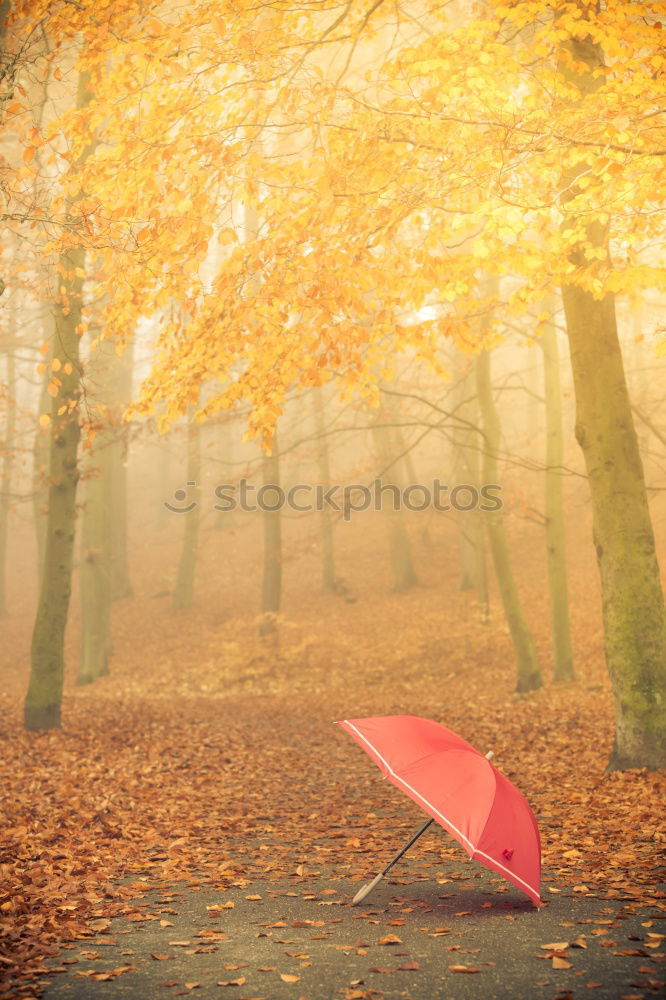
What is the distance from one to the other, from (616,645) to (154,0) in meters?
7.32

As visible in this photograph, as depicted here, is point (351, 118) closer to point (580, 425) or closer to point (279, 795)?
point (580, 425)

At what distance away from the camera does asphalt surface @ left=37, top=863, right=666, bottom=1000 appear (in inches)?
137

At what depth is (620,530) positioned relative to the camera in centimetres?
734

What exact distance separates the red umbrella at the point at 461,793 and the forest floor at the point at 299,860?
0.41 m

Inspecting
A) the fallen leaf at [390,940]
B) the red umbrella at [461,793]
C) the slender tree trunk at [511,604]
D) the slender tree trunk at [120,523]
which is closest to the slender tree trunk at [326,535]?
the slender tree trunk at [120,523]

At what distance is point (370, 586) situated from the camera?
21734mm

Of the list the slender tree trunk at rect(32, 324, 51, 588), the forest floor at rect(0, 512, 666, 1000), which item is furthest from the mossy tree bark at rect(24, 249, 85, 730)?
the slender tree trunk at rect(32, 324, 51, 588)

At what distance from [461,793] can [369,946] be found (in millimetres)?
903

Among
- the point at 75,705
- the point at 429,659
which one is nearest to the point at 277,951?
the point at 75,705

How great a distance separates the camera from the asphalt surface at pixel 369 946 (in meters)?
3.48

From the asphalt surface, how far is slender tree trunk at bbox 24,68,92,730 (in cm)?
Answer: 570

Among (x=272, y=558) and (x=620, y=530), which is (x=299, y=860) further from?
(x=272, y=558)

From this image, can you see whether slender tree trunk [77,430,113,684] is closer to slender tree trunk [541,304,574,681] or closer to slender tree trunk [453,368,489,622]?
slender tree trunk [453,368,489,622]

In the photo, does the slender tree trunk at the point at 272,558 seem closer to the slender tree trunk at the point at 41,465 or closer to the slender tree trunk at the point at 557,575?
the slender tree trunk at the point at 41,465
